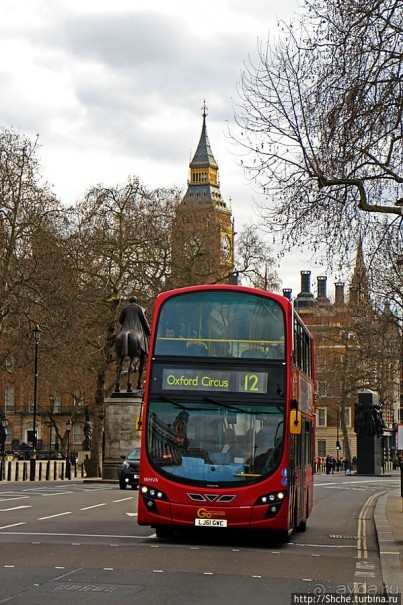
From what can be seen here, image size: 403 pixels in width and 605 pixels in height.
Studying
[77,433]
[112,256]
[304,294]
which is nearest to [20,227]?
[112,256]

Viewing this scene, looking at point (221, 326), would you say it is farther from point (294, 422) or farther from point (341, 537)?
point (341, 537)

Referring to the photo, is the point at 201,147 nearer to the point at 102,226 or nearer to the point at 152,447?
the point at 102,226

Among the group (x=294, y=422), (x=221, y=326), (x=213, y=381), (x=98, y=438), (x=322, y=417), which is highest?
(x=322, y=417)

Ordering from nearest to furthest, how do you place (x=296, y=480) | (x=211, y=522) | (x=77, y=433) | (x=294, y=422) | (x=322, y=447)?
(x=211, y=522) → (x=294, y=422) → (x=296, y=480) → (x=77, y=433) → (x=322, y=447)

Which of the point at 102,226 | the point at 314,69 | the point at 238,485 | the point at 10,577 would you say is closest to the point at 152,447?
the point at 238,485

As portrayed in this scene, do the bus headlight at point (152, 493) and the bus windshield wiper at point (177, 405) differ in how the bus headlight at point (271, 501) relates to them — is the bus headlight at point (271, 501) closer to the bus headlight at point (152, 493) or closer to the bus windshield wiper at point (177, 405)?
the bus headlight at point (152, 493)

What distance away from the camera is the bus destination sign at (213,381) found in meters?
16.6

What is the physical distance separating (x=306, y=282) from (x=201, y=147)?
25.1m

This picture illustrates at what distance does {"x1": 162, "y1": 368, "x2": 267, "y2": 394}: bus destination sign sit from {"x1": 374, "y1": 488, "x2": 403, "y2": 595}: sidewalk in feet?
9.45

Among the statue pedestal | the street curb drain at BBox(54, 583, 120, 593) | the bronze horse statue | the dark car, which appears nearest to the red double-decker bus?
the street curb drain at BBox(54, 583, 120, 593)

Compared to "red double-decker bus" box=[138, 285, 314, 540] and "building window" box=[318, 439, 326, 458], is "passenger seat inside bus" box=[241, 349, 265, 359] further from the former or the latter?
"building window" box=[318, 439, 326, 458]

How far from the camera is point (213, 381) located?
16.6m

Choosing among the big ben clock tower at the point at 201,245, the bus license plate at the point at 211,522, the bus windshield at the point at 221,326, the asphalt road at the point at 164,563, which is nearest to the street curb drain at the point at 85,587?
the asphalt road at the point at 164,563

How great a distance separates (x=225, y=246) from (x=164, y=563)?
5343cm
